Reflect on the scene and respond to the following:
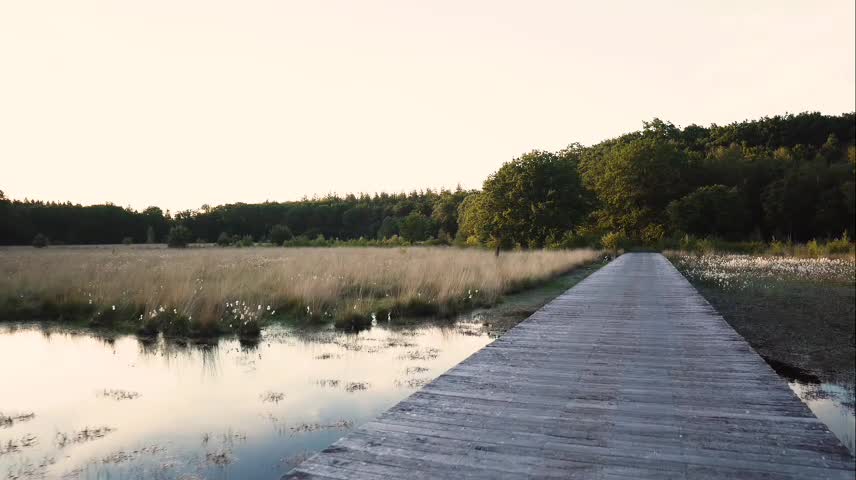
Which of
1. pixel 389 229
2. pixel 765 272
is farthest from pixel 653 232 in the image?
pixel 389 229

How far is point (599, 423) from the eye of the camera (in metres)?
3.26

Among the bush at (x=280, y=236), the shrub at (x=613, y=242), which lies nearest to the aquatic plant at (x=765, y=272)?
the shrub at (x=613, y=242)

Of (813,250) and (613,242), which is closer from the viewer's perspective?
(813,250)

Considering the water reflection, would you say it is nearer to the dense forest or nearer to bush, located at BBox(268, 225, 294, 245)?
the dense forest

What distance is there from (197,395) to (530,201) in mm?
21291

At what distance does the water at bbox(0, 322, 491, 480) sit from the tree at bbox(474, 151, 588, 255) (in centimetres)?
1688

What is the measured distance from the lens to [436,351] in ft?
24.0

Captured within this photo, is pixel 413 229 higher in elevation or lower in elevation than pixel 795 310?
higher

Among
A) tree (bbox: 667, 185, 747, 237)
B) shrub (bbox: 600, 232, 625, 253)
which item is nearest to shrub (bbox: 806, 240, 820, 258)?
shrub (bbox: 600, 232, 625, 253)

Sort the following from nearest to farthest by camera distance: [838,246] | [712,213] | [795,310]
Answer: [795,310] → [838,246] → [712,213]

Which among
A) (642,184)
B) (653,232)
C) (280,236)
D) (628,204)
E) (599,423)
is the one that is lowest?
(599,423)

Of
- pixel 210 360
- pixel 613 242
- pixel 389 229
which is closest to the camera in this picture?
pixel 210 360

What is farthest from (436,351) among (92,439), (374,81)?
(374,81)

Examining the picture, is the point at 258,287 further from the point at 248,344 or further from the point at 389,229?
the point at 389,229
